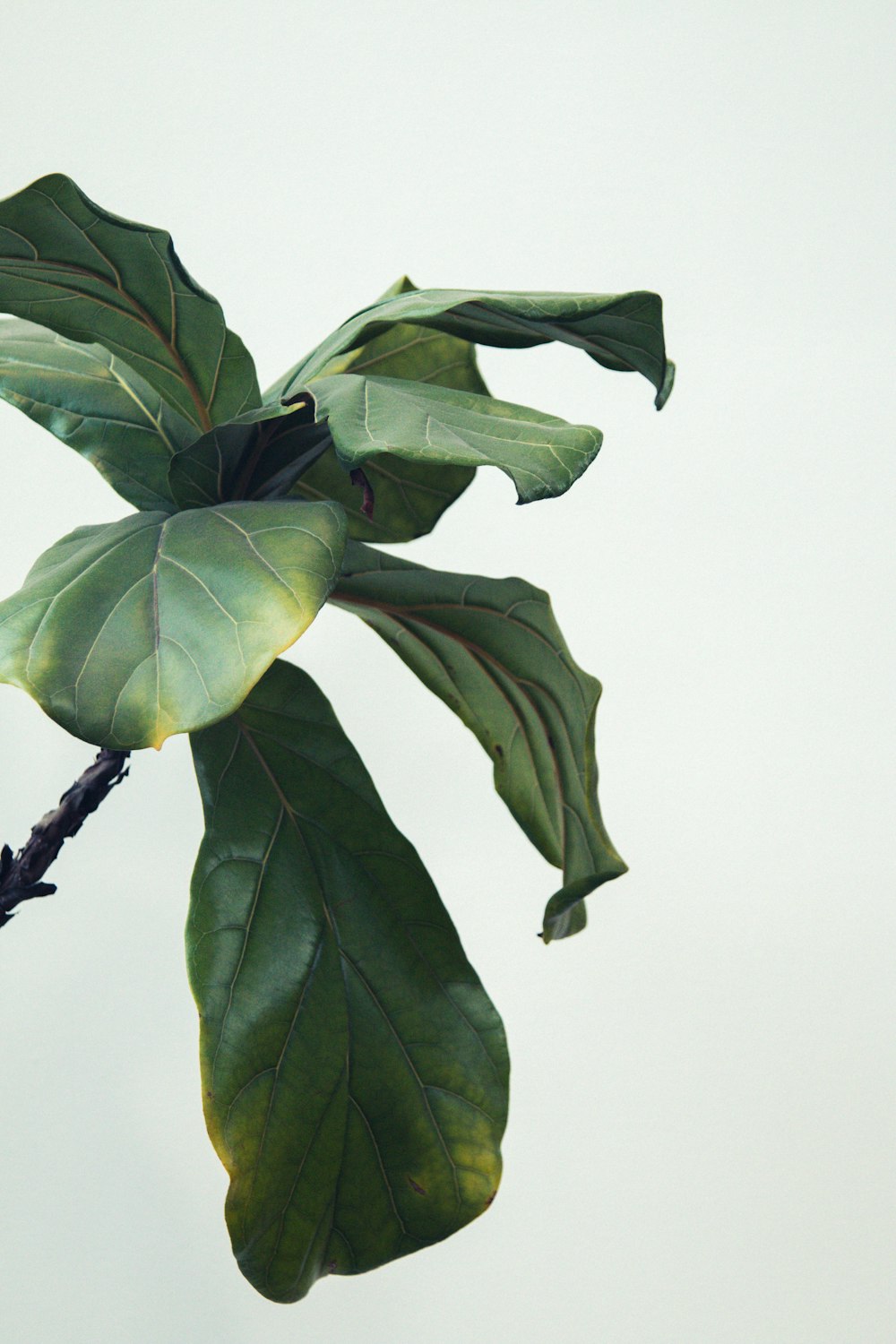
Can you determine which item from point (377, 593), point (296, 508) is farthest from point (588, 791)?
point (296, 508)

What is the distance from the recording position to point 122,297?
636 mm

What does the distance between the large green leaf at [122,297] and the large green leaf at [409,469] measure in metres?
0.17

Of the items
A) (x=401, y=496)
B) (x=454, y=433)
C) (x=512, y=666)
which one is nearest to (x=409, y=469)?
(x=401, y=496)

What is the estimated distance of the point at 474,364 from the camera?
0.89 metres

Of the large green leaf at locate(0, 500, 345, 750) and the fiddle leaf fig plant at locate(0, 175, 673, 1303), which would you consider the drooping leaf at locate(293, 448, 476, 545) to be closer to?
the fiddle leaf fig plant at locate(0, 175, 673, 1303)

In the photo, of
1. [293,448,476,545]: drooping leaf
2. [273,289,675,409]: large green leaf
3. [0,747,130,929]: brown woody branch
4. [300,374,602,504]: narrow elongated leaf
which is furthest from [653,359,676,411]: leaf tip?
[0,747,130,929]: brown woody branch

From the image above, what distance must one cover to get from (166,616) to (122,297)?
0.22 metres

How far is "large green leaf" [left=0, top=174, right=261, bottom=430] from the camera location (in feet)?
1.90

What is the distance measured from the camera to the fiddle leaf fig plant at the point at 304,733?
0.58 metres

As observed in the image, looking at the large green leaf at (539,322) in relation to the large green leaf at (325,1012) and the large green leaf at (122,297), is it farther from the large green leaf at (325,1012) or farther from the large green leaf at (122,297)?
the large green leaf at (325,1012)

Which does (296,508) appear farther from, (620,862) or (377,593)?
(620,862)

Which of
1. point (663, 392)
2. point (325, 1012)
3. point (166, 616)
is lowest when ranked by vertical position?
point (325, 1012)

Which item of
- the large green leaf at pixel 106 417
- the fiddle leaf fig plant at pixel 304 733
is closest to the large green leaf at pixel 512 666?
the fiddle leaf fig plant at pixel 304 733

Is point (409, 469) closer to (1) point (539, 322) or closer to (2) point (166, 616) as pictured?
(1) point (539, 322)
